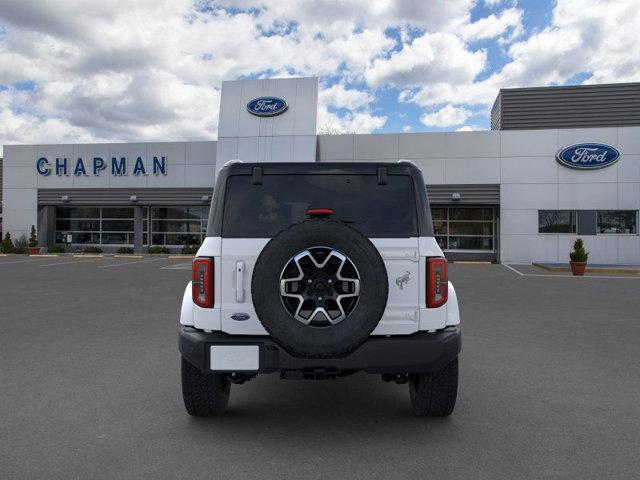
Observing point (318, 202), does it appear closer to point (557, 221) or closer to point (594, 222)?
point (557, 221)

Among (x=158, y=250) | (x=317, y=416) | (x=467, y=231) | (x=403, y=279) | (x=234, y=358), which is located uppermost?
(x=467, y=231)

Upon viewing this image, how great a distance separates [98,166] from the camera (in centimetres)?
3038

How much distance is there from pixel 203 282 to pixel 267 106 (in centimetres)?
2418

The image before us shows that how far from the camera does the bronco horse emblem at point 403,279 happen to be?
3.61m

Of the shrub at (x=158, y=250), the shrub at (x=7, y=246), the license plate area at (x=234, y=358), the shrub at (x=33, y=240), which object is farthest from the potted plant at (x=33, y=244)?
the license plate area at (x=234, y=358)

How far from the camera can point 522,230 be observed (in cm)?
2534

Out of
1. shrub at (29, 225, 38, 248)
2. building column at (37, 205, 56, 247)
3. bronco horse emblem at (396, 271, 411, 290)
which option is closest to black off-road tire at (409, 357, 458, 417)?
bronco horse emblem at (396, 271, 411, 290)

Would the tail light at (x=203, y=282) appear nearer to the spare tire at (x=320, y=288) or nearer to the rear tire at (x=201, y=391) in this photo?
the spare tire at (x=320, y=288)

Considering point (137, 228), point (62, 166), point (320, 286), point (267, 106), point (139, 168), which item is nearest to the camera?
point (320, 286)

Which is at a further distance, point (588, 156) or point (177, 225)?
point (177, 225)

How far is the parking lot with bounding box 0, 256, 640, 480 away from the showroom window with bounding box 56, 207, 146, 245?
25115 mm

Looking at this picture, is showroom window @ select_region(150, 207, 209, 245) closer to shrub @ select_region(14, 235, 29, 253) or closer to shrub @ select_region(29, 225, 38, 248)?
shrub @ select_region(29, 225, 38, 248)

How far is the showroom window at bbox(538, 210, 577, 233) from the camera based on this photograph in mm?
24953

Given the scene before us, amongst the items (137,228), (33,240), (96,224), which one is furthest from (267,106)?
(33,240)
